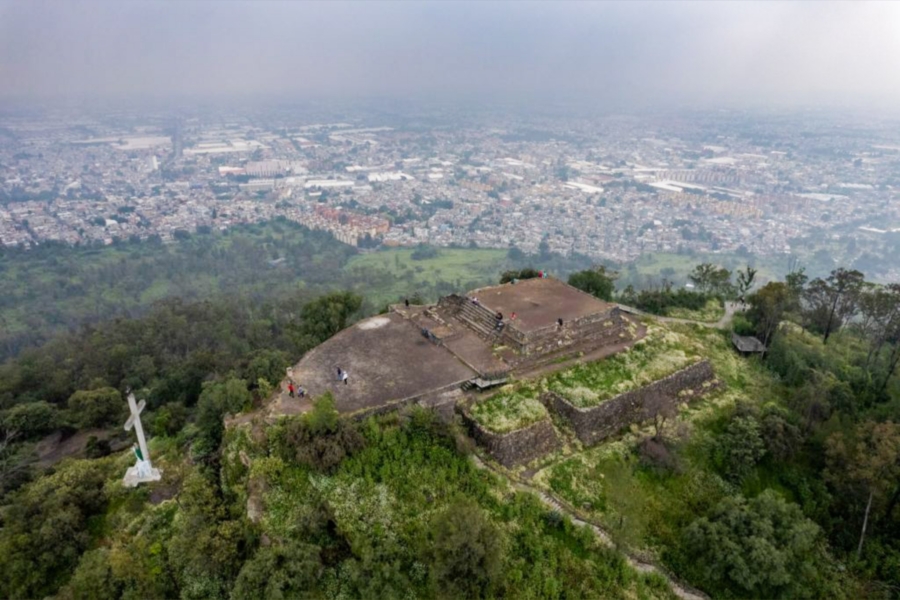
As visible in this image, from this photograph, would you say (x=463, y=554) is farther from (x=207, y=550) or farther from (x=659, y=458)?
(x=659, y=458)

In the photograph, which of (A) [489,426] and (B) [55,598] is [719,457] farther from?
(B) [55,598]

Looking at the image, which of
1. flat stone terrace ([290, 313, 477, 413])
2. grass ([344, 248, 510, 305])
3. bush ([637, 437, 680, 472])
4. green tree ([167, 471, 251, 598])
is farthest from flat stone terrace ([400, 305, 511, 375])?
grass ([344, 248, 510, 305])

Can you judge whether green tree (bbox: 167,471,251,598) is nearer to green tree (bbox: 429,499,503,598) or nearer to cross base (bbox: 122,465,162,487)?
cross base (bbox: 122,465,162,487)

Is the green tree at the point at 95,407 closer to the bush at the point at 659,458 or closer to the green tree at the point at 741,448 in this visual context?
the bush at the point at 659,458

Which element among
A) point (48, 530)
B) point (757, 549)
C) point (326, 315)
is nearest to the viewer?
point (757, 549)

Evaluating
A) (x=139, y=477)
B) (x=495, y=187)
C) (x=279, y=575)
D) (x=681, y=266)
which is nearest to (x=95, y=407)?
(x=139, y=477)

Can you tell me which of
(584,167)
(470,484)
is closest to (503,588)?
(470,484)
